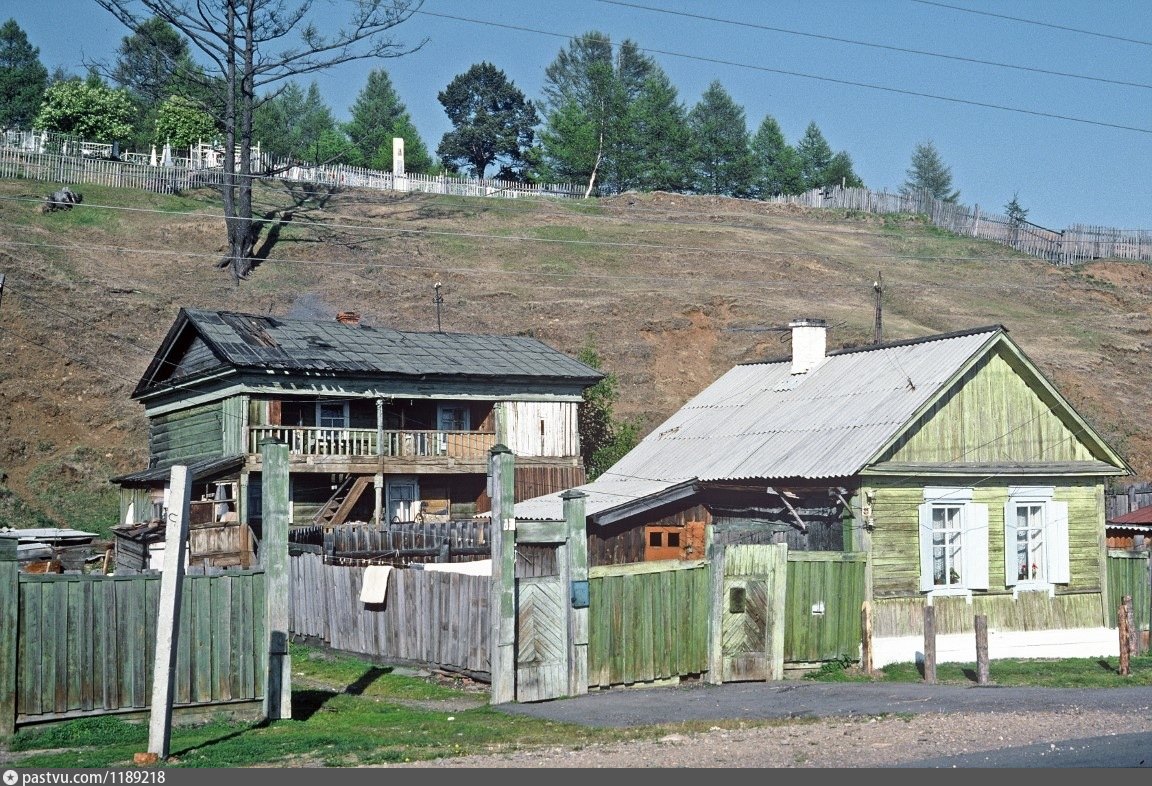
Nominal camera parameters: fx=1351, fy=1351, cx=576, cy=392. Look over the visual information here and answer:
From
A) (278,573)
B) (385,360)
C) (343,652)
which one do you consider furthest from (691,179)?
(278,573)

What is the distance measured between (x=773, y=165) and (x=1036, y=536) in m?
81.1

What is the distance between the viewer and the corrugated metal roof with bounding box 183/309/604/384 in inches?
1513

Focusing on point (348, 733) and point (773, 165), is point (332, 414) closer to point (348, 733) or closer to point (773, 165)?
point (348, 733)

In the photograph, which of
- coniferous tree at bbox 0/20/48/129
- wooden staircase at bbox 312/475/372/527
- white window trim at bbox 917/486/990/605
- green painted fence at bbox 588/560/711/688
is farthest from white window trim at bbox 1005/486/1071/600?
coniferous tree at bbox 0/20/48/129

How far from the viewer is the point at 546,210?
80.8 m

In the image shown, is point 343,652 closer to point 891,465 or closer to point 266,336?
point 891,465

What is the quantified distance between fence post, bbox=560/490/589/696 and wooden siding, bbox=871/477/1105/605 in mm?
7537

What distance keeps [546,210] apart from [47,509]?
1701 inches

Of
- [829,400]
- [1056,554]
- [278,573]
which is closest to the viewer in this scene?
[278,573]

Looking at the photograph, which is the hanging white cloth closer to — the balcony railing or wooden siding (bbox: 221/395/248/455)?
the balcony railing

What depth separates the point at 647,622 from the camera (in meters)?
19.6

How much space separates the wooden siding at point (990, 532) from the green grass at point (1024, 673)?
5.36 feet

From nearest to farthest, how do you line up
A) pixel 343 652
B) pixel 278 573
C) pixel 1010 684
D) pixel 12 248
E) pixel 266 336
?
1. pixel 278 573
2. pixel 1010 684
3. pixel 343 652
4. pixel 266 336
5. pixel 12 248

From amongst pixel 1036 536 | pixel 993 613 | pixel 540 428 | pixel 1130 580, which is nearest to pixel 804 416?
pixel 1036 536
